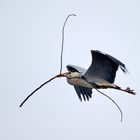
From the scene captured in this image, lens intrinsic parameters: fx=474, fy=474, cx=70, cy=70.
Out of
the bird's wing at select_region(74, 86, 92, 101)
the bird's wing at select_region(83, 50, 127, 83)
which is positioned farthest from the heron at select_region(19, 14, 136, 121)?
the bird's wing at select_region(74, 86, 92, 101)

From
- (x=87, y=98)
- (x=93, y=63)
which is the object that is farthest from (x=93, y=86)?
(x=87, y=98)

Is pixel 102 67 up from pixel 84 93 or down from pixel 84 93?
→ up

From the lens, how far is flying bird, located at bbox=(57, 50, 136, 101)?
7.92m

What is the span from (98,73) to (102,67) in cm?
18

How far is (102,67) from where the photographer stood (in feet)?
28.1

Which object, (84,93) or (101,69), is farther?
(84,93)

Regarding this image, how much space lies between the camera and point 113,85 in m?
8.00

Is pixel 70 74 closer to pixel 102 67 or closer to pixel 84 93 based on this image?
pixel 102 67

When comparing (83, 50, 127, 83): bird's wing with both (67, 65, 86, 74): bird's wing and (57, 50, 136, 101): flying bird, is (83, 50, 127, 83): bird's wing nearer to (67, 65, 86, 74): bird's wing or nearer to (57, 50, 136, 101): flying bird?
(57, 50, 136, 101): flying bird

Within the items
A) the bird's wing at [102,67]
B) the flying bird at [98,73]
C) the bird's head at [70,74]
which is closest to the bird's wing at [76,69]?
the flying bird at [98,73]

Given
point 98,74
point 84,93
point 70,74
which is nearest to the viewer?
point 70,74

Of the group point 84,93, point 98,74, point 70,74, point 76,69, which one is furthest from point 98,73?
point 84,93

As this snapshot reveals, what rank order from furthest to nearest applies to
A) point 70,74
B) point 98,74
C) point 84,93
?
point 84,93 < point 98,74 < point 70,74

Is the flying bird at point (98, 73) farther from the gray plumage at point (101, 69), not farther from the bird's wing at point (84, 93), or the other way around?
the bird's wing at point (84, 93)
